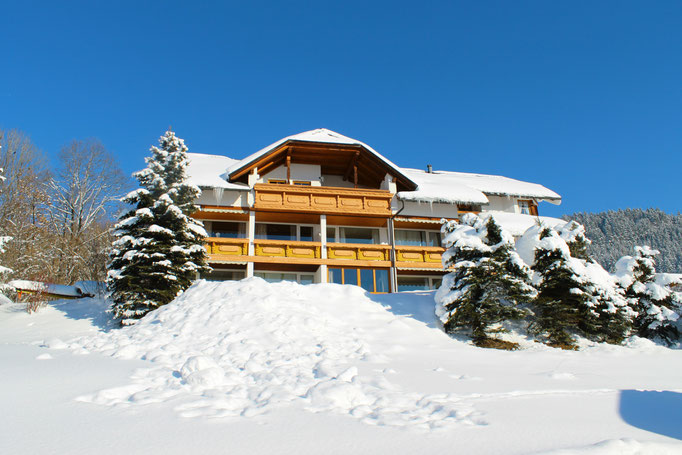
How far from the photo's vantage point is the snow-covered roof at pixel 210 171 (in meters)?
20.2

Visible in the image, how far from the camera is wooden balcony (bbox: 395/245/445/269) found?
21500 mm

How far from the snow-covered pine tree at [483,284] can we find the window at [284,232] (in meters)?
11.3

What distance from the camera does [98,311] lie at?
15484mm

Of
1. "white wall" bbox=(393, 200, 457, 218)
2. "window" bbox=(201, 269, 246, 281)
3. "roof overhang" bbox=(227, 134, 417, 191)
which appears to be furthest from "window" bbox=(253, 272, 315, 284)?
"white wall" bbox=(393, 200, 457, 218)

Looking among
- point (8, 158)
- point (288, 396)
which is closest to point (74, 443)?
point (288, 396)

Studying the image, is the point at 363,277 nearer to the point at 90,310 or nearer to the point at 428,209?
the point at 428,209

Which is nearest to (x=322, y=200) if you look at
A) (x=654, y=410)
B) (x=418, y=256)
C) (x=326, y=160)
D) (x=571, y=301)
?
(x=326, y=160)

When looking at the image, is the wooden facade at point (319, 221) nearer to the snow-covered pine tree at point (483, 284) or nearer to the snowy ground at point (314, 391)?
the snow-covered pine tree at point (483, 284)

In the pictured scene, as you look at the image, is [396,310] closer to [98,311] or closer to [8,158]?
[98,311]

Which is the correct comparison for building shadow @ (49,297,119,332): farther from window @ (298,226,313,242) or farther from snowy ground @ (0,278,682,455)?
window @ (298,226,313,242)

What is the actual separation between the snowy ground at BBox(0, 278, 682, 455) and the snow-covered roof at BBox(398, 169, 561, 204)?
11.8 m

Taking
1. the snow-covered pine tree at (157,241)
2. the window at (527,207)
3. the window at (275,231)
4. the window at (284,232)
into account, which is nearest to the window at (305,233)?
the window at (284,232)

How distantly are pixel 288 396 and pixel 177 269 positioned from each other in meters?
10.1

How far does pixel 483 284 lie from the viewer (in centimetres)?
1195
